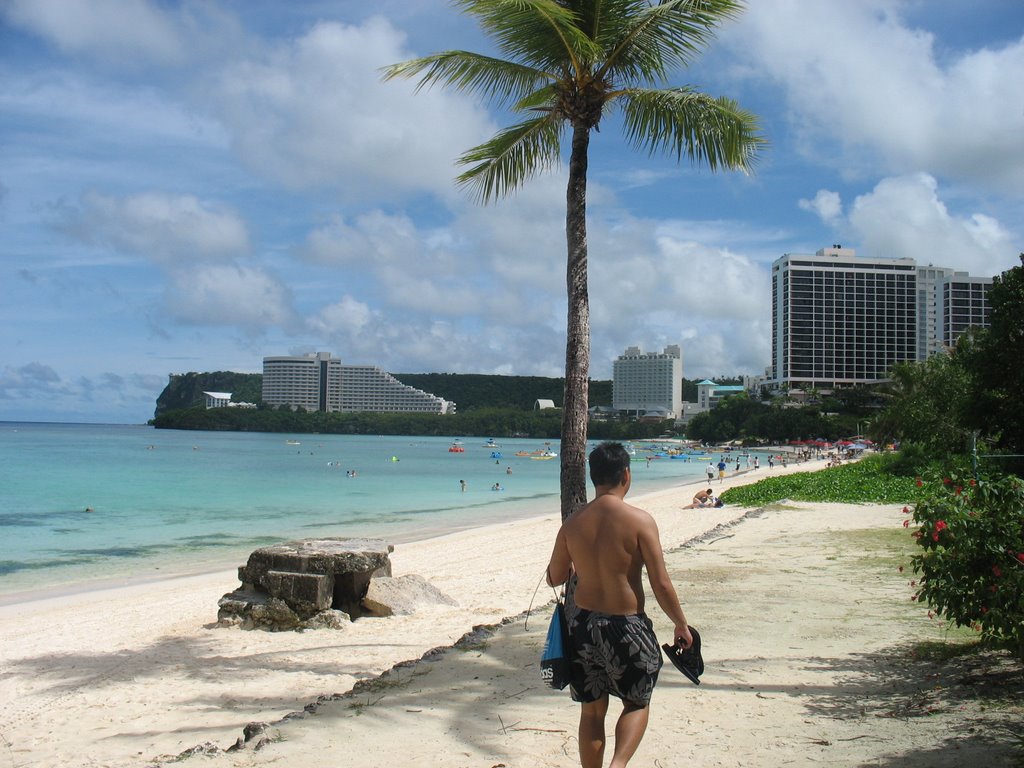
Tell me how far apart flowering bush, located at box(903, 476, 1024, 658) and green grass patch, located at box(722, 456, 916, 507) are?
50.8 feet

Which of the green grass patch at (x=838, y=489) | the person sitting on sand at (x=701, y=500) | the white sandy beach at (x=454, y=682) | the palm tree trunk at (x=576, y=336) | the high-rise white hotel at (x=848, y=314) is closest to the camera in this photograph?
the white sandy beach at (x=454, y=682)

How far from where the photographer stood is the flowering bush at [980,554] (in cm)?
414

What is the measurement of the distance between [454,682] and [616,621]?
7.72 ft

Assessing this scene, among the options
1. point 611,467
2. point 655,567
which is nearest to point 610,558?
point 655,567

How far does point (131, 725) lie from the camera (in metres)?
5.40

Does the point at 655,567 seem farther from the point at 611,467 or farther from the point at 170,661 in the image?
the point at 170,661

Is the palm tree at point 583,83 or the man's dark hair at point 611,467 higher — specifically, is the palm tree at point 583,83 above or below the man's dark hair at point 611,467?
above

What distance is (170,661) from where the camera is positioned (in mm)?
7312

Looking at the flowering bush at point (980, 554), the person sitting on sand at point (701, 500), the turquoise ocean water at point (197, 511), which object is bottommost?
the turquoise ocean water at point (197, 511)

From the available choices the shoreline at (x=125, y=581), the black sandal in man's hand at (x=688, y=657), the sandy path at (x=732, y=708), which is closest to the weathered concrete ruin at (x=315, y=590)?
the sandy path at (x=732, y=708)

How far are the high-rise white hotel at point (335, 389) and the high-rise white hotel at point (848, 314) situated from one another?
238 ft

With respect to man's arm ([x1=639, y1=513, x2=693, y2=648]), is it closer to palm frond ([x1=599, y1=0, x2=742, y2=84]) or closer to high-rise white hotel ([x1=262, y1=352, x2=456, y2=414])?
palm frond ([x1=599, y1=0, x2=742, y2=84])

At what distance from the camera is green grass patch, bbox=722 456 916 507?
20.2 metres

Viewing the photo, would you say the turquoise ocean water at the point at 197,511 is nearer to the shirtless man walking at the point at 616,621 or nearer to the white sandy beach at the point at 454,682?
the white sandy beach at the point at 454,682
